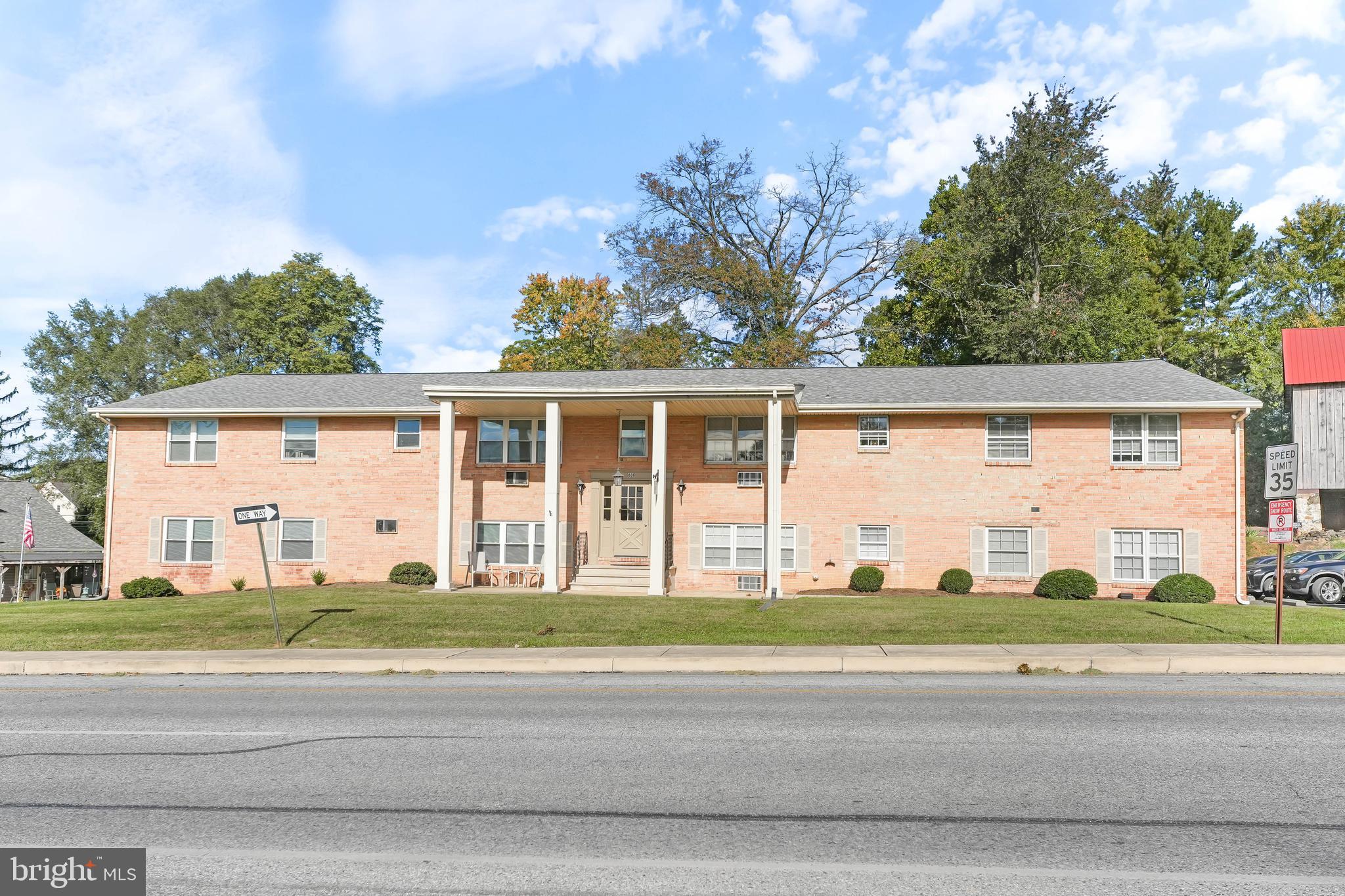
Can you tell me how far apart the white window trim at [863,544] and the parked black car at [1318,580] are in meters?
11.1

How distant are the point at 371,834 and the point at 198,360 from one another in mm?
58189

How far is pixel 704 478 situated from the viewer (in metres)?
27.8

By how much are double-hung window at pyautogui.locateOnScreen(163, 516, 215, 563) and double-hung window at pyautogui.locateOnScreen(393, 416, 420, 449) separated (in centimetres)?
626

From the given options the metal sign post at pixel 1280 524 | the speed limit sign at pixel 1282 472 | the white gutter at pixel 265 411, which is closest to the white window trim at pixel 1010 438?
the speed limit sign at pixel 1282 472

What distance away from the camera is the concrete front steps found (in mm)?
26000

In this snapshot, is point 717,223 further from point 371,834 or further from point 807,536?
point 371,834

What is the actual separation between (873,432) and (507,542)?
36.3 feet

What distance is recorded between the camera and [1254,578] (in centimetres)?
2811

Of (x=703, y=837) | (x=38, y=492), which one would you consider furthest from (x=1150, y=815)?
(x=38, y=492)

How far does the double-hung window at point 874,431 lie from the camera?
88.5ft

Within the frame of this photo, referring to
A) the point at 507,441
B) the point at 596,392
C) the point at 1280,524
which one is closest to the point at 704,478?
the point at 596,392

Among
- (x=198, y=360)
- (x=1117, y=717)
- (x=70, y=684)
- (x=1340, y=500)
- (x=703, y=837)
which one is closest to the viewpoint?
(x=703, y=837)

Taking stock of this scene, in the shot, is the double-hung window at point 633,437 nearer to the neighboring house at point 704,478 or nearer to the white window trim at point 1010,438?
the neighboring house at point 704,478

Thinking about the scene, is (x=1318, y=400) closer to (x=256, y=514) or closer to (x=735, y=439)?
(x=735, y=439)
